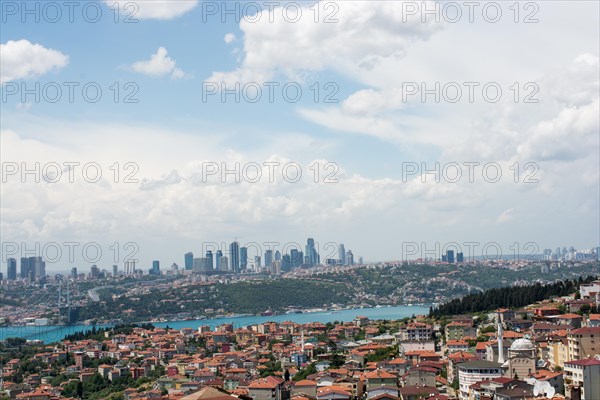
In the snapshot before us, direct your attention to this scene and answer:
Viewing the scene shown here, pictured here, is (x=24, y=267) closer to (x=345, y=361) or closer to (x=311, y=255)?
(x=311, y=255)

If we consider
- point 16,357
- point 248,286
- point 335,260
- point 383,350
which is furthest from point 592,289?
point 335,260

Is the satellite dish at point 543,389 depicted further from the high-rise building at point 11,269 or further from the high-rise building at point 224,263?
the high-rise building at point 224,263

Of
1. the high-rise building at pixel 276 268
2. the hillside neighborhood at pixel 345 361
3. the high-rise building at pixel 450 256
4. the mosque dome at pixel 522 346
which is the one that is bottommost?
the hillside neighborhood at pixel 345 361

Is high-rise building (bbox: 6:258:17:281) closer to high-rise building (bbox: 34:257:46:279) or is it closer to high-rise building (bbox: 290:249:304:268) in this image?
high-rise building (bbox: 34:257:46:279)

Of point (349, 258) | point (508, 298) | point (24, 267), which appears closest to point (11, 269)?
point (24, 267)

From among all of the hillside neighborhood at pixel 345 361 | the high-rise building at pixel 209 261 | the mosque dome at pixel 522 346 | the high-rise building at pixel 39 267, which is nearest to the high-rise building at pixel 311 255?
the high-rise building at pixel 209 261

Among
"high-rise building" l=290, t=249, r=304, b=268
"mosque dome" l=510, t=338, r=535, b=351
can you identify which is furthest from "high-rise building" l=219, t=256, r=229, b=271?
"mosque dome" l=510, t=338, r=535, b=351
